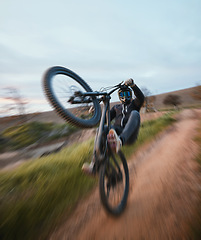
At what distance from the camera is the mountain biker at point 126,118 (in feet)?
7.98

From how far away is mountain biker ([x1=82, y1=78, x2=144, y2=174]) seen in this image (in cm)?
243

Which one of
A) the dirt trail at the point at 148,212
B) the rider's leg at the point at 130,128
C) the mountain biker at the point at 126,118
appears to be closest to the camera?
the dirt trail at the point at 148,212

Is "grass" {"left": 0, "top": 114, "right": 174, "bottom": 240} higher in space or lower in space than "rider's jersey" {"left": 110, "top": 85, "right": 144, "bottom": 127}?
lower

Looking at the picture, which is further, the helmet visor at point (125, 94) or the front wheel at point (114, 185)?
the helmet visor at point (125, 94)

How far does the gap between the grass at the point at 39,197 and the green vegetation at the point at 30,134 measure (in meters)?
11.0

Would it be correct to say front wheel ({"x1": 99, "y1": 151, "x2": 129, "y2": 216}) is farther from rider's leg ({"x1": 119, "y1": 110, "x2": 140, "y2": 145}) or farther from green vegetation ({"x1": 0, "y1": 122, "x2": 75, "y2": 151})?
green vegetation ({"x1": 0, "y1": 122, "x2": 75, "y2": 151})

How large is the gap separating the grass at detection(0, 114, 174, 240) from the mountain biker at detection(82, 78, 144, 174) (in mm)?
1214

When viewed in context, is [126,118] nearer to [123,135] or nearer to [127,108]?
[127,108]

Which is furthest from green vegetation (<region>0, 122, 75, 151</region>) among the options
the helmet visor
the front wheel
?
the front wheel

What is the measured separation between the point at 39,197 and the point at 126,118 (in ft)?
7.97

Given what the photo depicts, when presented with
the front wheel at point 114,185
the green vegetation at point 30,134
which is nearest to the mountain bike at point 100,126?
the front wheel at point 114,185

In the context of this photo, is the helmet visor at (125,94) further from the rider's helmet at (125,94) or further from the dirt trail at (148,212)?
the dirt trail at (148,212)

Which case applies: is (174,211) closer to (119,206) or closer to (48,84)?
(119,206)

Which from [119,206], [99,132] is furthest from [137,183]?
[99,132]
